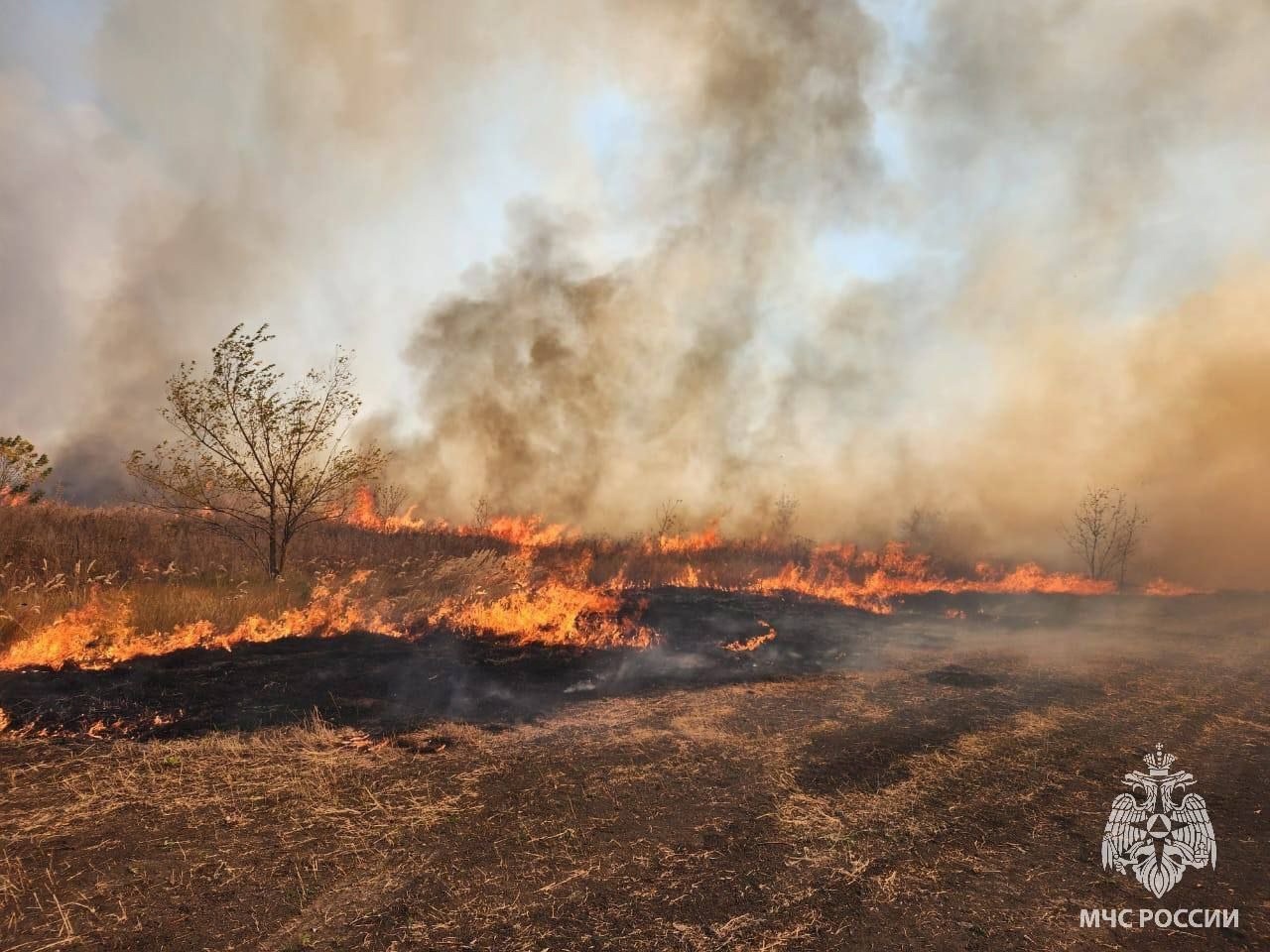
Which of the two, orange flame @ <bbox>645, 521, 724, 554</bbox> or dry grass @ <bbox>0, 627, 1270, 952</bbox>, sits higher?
orange flame @ <bbox>645, 521, 724, 554</bbox>

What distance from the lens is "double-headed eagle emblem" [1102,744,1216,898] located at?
562cm

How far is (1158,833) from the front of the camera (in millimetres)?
6402

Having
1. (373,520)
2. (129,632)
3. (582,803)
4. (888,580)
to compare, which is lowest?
(888,580)

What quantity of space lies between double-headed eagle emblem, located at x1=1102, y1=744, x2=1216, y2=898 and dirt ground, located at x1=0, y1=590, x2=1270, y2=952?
135mm

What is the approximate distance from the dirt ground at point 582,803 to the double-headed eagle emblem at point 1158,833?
0.44 ft

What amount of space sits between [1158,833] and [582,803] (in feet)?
20.8

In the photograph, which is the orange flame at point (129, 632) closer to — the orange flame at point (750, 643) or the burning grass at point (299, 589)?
the burning grass at point (299, 589)

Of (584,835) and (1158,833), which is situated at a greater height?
(584,835)

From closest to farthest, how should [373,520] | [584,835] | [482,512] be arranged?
[584,835] → [373,520] → [482,512]

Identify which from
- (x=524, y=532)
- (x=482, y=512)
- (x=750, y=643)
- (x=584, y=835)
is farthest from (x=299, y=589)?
(x=482, y=512)

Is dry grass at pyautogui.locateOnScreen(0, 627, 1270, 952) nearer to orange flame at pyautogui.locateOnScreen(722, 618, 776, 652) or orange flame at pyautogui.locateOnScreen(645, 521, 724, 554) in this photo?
orange flame at pyautogui.locateOnScreen(722, 618, 776, 652)

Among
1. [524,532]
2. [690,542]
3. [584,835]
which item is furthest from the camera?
[690,542]

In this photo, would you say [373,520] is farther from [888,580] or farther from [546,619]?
[888,580]

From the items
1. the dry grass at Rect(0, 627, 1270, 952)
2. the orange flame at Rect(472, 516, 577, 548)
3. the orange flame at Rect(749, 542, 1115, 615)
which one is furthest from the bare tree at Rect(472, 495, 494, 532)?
the dry grass at Rect(0, 627, 1270, 952)
